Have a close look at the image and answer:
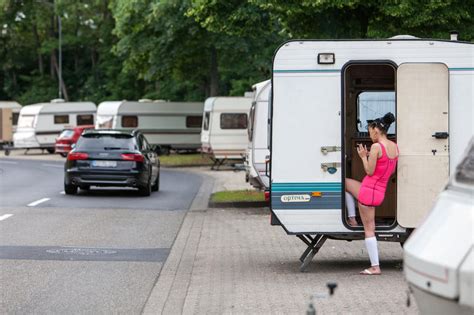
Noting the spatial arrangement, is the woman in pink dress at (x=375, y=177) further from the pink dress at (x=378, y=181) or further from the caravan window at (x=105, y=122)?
the caravan window at (x=105, y=122)

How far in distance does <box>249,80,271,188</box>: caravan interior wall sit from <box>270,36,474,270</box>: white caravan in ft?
32.4

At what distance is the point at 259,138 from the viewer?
23.7 meters

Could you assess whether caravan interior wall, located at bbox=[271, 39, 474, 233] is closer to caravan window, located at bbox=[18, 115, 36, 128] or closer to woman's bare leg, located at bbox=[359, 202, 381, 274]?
woman's bare leg, located at bbox=[359, 202, 381, 274]

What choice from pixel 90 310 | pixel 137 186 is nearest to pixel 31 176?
pixel 137 186

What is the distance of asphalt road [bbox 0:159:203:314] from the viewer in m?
11.2

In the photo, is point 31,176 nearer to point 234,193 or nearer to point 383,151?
point 234,193

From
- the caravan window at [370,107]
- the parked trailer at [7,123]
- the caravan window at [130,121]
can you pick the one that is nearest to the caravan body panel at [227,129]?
the caravan window at [130,121]

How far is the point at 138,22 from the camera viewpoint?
49.9 m

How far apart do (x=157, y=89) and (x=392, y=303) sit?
61965mm

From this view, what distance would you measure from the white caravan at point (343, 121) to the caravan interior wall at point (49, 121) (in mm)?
52248

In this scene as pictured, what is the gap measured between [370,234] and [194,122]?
151ft

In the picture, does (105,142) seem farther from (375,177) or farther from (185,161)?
(185,161)

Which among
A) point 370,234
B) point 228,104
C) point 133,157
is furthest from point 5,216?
point 228,104

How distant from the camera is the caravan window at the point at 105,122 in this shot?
5697 cm
